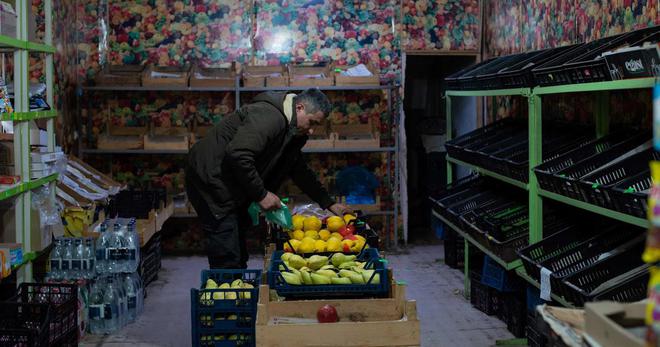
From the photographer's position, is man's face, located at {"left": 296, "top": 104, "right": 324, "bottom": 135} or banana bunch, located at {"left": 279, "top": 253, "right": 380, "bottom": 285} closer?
banana bunch, located at {"left": 279, "top": 253, "right": 380, "bottom": 285}

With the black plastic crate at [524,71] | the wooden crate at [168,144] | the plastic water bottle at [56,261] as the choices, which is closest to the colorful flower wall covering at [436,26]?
the wooden crate at [168,144]

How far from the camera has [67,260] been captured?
5.63 metres

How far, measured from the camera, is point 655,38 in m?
4.42

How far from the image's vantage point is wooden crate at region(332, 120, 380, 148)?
346 inches

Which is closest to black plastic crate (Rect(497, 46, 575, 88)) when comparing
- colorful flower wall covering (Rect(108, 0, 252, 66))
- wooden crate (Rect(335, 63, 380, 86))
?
wooden crate (Rect(335, 63, 380, 86))

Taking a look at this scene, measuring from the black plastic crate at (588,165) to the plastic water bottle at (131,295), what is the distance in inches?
128

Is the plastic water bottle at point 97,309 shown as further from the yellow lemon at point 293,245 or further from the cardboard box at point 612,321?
the cardboard box at point 612,321

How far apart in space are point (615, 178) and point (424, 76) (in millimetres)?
6962

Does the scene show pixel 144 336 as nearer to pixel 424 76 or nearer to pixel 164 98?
pixel 164 98

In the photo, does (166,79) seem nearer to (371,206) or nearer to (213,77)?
(213,77)

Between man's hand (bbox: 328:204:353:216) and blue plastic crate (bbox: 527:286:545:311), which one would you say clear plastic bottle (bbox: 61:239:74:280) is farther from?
blue plastic crate (bbox: 527:286:545:311)

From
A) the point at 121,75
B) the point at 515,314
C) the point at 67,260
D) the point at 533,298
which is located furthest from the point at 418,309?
the point at 121,75

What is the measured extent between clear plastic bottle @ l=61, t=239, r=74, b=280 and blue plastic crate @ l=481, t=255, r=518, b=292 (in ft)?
9.67

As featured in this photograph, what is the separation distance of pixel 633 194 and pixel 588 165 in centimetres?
89
